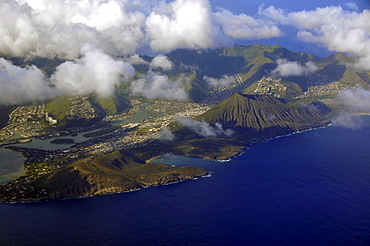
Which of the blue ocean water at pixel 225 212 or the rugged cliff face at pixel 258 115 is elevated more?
the rugged cliff face at pixel 258 115

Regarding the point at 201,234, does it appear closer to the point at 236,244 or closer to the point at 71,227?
the point at 236,244

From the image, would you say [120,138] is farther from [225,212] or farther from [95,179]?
[225,212]

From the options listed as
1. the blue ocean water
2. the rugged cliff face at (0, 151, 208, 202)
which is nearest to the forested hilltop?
the rugged cliff face at (0, 151, 208, 202)

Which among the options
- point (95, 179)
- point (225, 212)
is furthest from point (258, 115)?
point (225, 212)

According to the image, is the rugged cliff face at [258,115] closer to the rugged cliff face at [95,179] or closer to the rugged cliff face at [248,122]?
the rugged cliff face at [248,122]

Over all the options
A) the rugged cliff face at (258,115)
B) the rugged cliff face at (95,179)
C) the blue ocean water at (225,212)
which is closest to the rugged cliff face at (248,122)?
the rugged cliff face at (258,115)

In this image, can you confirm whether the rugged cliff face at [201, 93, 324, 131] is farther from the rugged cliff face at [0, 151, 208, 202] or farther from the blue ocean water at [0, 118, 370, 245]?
the rugged cliff face at [0, 151, 208, 202]
